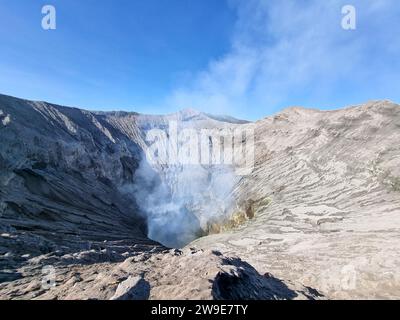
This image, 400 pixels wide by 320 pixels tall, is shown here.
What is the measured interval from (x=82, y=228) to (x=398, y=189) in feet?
68.6

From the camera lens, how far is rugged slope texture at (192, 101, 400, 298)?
12.0 m

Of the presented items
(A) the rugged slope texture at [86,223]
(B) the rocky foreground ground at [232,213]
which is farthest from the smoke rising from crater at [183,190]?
(B) the rocky foreground ground at [232,213]

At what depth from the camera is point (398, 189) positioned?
21.7m

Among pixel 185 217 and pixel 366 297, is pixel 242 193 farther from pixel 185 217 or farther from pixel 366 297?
pixel 366 297

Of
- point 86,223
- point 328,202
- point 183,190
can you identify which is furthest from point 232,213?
point 86,223

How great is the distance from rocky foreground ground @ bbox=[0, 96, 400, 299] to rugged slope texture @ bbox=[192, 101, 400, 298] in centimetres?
9

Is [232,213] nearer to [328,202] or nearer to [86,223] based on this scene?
[328,202]

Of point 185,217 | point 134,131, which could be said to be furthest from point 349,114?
point 134,131

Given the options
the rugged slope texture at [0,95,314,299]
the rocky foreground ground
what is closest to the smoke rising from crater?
the rugged slope texture at [0,95,314,299]

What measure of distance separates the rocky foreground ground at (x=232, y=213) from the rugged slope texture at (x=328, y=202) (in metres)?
0.09

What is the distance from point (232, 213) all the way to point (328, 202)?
10063mm

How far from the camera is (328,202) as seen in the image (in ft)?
77.7

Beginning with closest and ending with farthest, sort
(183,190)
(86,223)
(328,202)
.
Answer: (86,223) < (328,202) < (183,190)

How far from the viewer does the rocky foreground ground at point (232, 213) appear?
30.4ft
